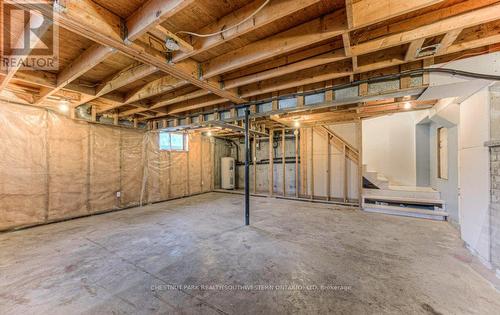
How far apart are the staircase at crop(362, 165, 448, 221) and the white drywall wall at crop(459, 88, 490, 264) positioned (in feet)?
4.57

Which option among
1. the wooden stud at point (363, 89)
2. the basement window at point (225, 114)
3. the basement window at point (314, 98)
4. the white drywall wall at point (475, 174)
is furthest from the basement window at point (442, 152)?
the basement window at point (225, 114)

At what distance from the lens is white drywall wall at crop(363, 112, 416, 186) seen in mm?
5633

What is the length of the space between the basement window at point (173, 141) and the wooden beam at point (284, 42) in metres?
4.37

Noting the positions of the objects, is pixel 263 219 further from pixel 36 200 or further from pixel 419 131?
pixel 419 131

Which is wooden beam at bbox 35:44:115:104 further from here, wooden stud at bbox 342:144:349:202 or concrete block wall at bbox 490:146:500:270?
wooden stud at bbox 342:144:349:202

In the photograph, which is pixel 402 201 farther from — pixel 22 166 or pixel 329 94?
pixel 22 166

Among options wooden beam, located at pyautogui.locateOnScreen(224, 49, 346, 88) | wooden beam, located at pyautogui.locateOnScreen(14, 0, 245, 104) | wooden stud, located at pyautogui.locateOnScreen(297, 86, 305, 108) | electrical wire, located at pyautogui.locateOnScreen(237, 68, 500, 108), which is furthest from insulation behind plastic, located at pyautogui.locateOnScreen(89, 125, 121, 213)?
wooden stud, located at pyautogui.locateOnScreen(297, 86, 305, 108)

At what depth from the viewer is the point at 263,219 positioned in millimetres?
4223

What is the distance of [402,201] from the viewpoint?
4590 millimetres

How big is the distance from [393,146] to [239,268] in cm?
597

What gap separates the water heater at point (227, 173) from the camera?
330 inches

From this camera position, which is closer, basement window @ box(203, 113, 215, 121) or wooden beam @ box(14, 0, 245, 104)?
wooden beam @ box(14, 0, 245, 104)

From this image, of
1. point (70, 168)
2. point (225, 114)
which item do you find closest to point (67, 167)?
point (70, 168)

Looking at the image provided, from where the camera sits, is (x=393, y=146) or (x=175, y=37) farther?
(x=393, y=146)
